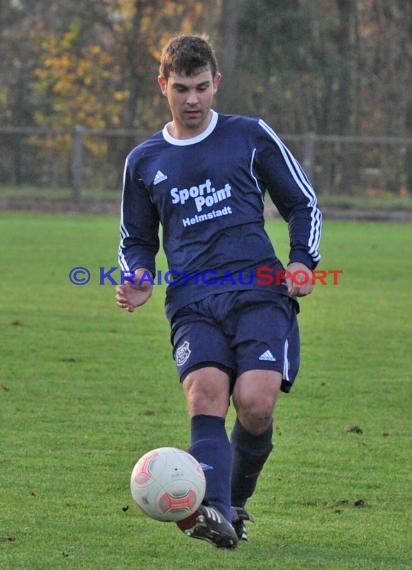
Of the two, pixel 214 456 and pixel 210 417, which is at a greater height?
pixel 210 417

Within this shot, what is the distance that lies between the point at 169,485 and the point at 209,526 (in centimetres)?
20

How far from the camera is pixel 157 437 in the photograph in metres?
7.20

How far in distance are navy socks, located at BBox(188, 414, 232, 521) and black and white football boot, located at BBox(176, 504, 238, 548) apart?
0.06 metres

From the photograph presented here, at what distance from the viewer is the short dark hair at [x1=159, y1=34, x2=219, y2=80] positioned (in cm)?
527

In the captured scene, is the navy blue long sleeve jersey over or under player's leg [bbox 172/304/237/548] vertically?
over

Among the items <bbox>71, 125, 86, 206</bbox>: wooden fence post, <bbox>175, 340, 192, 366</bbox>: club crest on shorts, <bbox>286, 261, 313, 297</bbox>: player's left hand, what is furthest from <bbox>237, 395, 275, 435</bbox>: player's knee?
<bbox>71, 125, 86, 206</bbox>: wooden fence post

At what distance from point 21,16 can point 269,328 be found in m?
37.1

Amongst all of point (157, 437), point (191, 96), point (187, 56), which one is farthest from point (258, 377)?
point (157, 437)

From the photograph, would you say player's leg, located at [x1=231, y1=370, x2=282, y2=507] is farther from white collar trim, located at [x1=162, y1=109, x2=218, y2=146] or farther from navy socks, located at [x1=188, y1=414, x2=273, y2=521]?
white collar trim, located at [x1=162, y1=109, x2=218, y2=146]

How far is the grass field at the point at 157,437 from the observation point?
508cm

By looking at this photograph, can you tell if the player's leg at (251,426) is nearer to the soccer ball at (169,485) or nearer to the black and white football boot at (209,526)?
the soccer ball at (169,485)

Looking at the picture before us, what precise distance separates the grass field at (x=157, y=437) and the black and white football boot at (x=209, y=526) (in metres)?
0.11

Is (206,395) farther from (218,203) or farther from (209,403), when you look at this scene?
(218,203)

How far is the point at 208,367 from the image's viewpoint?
5090 mm
